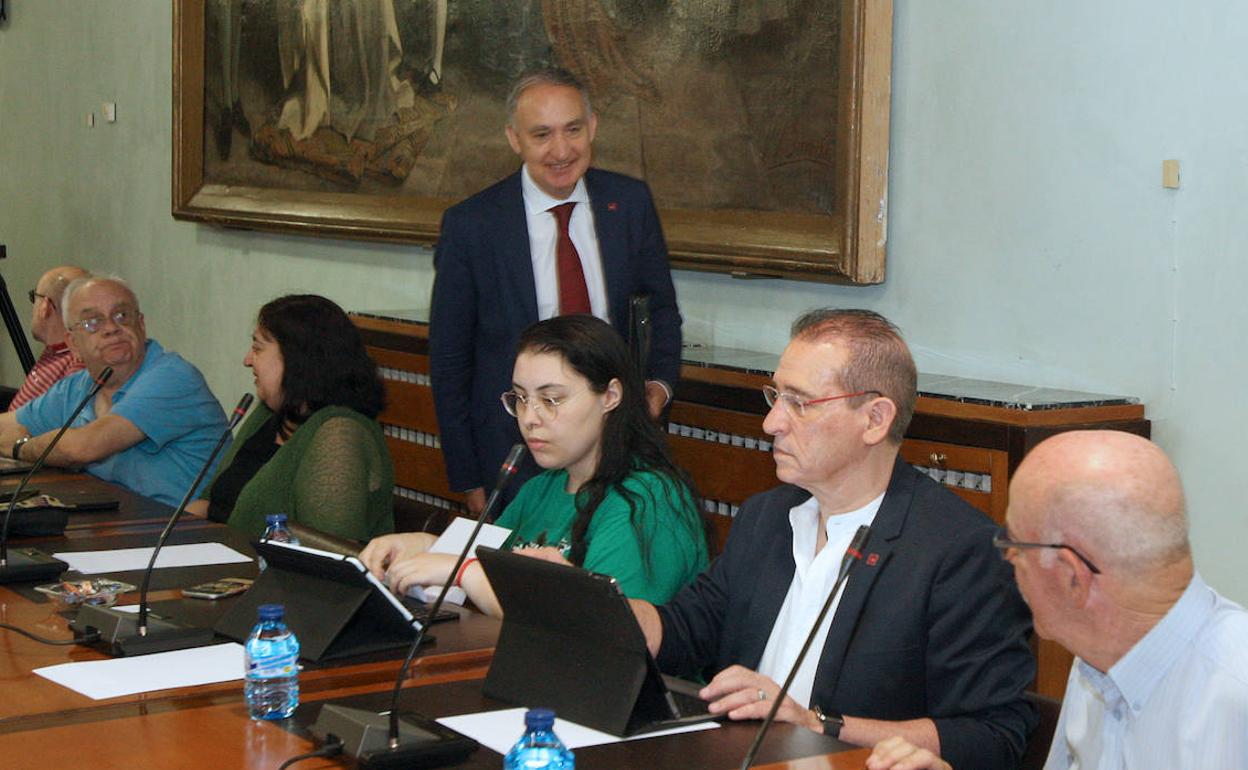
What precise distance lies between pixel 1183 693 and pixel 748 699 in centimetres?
64

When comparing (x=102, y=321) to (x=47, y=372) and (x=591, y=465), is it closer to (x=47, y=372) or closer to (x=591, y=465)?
(x=47, y=372)

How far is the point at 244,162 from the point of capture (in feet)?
23.9

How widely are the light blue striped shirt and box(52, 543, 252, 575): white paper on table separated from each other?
2.03m

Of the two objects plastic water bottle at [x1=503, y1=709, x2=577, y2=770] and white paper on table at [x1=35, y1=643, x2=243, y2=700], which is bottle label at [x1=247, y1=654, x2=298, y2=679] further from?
plastic water bottle at [x1=503, y1=709, x2=577, y2=770]

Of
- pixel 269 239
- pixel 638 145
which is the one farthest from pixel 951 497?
pixel 269 239

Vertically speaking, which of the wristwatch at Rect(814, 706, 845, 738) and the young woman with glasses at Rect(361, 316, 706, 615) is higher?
the young woman with glasses at Rect(361, 316, 706, 615)

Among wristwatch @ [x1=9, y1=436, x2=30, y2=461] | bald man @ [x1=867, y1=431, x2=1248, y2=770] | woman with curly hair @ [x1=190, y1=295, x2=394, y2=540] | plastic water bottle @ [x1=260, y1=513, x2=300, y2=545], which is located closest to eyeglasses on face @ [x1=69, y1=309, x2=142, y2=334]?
wristwatch @ [x1=9, y1=436, x2=30, y2=461]

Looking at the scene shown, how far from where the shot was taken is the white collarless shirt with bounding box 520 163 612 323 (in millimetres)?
4039

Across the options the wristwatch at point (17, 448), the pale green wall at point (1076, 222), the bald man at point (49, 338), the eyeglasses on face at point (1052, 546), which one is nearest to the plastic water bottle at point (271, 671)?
the eyeglasses on face at point (1052, 546)

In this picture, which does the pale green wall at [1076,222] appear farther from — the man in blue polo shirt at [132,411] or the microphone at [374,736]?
the microphone at [374,736]

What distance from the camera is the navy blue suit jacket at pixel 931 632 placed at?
90.0 inches

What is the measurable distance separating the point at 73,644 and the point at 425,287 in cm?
364

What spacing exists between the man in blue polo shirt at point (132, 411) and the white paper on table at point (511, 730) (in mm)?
2710

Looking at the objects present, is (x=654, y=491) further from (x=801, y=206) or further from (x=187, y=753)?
(x=801, y=206)
